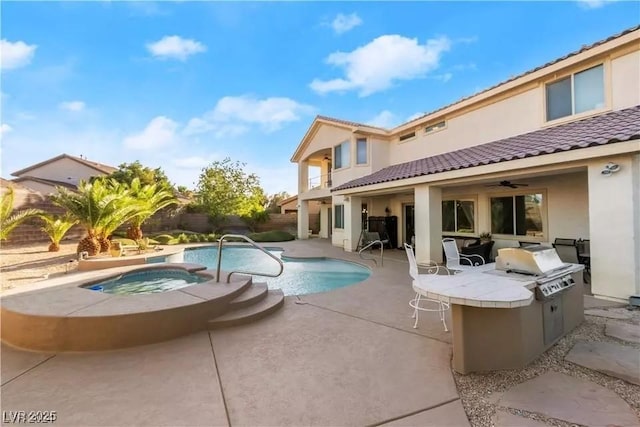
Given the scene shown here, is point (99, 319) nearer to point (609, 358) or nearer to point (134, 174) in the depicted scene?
point (609, 358)

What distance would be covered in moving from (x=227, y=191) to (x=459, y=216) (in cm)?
2156

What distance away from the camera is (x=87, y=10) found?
9656mm

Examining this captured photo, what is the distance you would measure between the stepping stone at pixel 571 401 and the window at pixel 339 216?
599 inches

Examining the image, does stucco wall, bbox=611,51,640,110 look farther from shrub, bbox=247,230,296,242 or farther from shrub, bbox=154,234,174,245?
shrub, bbox=154,234,174,245

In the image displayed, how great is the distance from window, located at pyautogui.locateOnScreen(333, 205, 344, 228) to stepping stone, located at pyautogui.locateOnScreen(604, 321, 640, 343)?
14.1 meters

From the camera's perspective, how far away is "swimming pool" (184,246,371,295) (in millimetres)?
10102

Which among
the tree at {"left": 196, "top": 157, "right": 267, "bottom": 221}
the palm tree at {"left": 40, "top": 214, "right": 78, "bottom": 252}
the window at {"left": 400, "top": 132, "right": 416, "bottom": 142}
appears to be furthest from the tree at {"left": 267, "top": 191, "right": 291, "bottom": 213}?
the palm tree at {"left": 40, "top": 214, "right": 78, "bottom": 252}

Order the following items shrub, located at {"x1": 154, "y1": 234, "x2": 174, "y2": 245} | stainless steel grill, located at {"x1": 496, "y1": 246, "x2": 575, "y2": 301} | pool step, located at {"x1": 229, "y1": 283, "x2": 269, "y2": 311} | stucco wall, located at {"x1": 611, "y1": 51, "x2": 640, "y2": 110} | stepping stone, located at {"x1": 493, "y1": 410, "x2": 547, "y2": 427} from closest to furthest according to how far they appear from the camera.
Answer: stepping stone, located at {"x1": 493, "y1": 410, "x2": 547, "y2": 427} → stainless steel grill, located at {"x1": 496, "y1": 246, "x2": 575, "y2": 301} → pool step, located at {"x1": 229, "y1": 283, "x2": 269, "y2": 311} → stucco wall, located at {"x1": 611, "y1": 51, "x2": 640, "y2": 110} → shrub, located at {"x1": 154, "y1": 234, "x2": 174, "y2": 245}

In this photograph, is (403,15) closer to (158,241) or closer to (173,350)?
(173,350)

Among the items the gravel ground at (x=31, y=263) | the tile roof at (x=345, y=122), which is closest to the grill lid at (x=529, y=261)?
the gravel ground at (x=31, y=263)

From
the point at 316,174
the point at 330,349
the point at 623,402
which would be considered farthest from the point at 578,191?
the point at 316,174

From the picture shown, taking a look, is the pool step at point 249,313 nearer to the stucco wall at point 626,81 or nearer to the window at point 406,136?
the stucco wall at point 626,81

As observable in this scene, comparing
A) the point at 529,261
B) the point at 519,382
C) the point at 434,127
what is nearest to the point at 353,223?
the point at 434,127

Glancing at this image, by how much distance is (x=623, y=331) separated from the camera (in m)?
4.89
